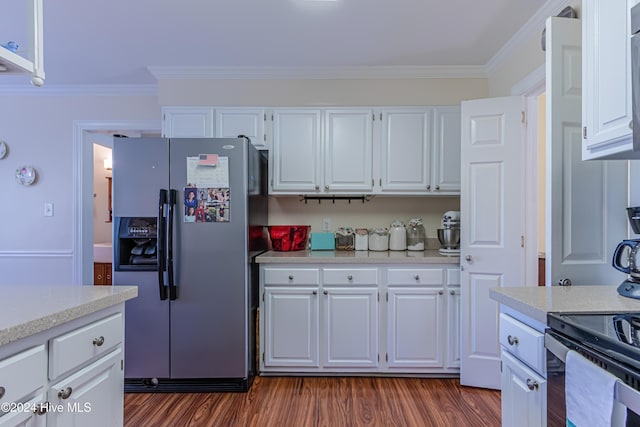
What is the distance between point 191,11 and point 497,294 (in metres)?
2.32

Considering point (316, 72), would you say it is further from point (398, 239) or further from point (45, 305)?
point (45, 305)

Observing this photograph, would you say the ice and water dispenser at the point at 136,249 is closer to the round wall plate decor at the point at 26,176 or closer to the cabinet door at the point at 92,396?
the cabinet door at the point at 92,396

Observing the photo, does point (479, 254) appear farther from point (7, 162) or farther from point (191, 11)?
point (7, 162)

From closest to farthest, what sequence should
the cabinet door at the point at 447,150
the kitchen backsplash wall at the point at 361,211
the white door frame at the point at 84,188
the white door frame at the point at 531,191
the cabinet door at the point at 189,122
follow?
1. the white door frame at the point at 531,191
2. the cabinet door at the point at 447,150
3. the cabinet door at the point at 189,122
4. the kitchen backsplash wall at the point at 361,211
5. the white door frame at the point at 84,188

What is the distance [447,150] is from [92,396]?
2.76m

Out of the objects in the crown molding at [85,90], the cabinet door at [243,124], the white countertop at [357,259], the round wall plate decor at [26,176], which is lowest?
the white countertop at [357,259]

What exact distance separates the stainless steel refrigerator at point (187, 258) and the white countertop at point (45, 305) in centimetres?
95

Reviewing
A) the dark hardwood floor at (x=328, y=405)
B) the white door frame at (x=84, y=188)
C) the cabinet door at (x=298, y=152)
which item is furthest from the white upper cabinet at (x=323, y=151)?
the dark hardwood floor at (x=328, y=405)

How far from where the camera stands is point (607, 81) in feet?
4.13

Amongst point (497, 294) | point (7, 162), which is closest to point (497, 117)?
point (497, 294)

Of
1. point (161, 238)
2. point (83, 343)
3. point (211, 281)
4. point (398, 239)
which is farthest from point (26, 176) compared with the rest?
point (398, 239)

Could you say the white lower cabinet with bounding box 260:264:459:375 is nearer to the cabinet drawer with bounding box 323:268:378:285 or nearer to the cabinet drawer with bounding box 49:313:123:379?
the cabinet drawer with bounding box 323:268:378:285

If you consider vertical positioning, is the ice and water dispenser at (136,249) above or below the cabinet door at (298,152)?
below

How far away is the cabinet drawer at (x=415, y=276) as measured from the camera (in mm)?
2584
